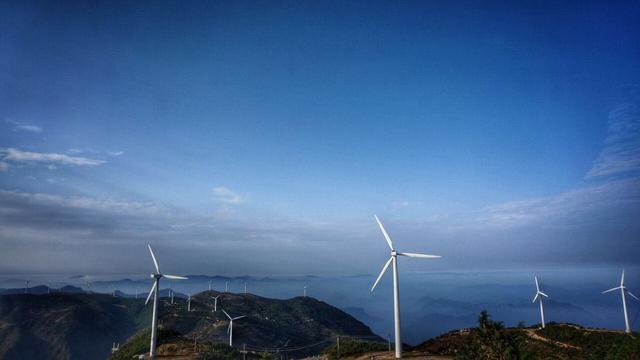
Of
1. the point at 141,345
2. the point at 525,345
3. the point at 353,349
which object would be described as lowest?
the point at 141,345

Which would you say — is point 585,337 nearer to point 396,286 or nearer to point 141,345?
point 396,286

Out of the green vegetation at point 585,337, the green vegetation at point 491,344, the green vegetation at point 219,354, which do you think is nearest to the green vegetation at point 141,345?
the green vegetation at point 219,354

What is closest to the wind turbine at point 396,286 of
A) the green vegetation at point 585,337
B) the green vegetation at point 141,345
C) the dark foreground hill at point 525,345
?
the dark foreground hill at point 525,345

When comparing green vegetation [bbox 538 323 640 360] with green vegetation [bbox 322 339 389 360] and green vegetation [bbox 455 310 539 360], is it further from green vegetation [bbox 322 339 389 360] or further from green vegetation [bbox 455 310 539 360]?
green vegetation [bbox 322 339 389 360]

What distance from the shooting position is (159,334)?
13362 centimetres

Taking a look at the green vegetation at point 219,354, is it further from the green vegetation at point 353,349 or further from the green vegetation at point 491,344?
the green vegetation at point 491,344

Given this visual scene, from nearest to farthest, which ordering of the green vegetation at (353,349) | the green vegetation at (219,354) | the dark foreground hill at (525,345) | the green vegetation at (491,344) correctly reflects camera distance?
1. the green vegetation at (491,344)
2. the dark foreground hill at (525,345)
3. the green vegetation at (353,349)
4. the green vegetation at (219,354)

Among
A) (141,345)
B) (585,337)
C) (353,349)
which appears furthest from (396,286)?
(141,345)

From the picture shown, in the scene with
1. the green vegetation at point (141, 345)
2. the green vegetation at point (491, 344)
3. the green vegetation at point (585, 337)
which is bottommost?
the green vegetation at point (141, 345)

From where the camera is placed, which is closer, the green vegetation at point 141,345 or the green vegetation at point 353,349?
the green vegetation at point 353,349

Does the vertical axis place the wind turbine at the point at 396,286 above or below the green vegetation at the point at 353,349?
above

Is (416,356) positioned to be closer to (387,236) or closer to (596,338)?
(387,236)

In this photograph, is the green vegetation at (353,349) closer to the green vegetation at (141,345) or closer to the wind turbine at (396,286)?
the wind turbine at (396,286)

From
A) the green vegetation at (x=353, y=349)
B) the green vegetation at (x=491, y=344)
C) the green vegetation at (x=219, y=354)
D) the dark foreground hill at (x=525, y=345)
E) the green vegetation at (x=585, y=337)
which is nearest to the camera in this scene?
the green vegetation at (x=491, y=344)
